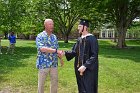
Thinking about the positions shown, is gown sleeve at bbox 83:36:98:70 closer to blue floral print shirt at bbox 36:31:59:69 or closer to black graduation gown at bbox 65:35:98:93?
black graduation gown at bbox 65:35:98:93

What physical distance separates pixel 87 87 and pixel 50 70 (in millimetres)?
1340

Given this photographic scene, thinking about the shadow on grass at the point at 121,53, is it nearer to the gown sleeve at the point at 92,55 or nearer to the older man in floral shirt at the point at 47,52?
the older man in floral shirt at the point at 47,52

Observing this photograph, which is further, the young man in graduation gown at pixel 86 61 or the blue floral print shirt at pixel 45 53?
the blue floral print shirt at pixel 45 53

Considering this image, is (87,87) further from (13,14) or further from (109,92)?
(13,14)

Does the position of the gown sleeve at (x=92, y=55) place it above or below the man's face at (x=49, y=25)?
below

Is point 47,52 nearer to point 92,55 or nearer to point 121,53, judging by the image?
point 92,55

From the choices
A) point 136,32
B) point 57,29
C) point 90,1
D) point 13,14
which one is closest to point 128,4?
point 90,1

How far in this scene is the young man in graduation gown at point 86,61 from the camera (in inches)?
312

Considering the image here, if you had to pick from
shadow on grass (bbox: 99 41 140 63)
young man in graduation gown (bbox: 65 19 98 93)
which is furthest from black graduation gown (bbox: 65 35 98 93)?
shadow on grass (bbox: 99 41 140 63)

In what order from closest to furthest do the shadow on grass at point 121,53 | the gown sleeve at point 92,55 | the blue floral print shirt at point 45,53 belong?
1. the gown sleeve at point 92,55
2. the blue floral print shirt at point 45,53
3. the shadow on grass at point 121,53

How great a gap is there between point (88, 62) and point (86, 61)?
0.28 feet

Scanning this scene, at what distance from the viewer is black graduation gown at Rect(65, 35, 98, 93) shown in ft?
26.0

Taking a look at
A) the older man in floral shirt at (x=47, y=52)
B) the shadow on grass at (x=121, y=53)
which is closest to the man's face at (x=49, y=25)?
the older man in floral shirt at (x=47, y=52)

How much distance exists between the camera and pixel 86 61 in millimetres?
7969
